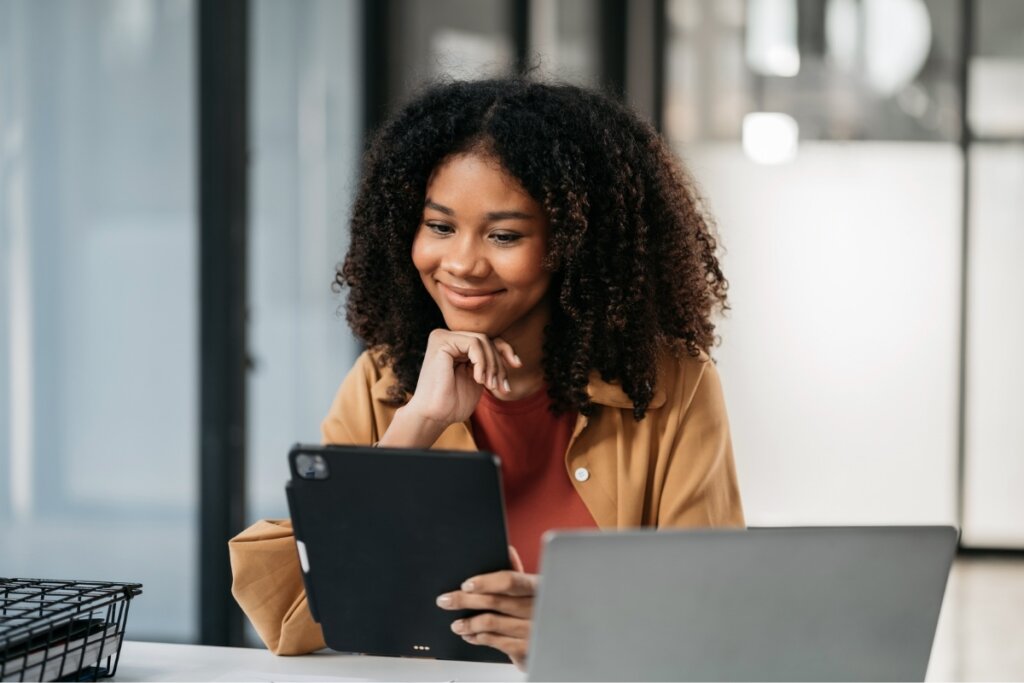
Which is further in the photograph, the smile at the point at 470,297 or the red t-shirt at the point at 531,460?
the red t-shirt at the point at 531,460

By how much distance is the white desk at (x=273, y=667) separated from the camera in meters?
1.33

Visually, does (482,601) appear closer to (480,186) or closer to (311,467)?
(311,467)

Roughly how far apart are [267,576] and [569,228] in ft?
1.87

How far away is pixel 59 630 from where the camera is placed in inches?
48.1

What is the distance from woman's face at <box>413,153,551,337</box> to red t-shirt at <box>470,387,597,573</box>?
0.19 m

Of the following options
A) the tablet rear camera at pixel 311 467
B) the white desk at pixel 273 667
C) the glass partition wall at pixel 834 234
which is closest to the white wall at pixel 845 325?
the glass partition wall at pixel 834 234

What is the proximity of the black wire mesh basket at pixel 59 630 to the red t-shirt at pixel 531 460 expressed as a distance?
54cm

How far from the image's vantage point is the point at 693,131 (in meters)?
5.76

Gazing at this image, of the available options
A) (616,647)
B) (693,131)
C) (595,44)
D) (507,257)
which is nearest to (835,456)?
(693,131)

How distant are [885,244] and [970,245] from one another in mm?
364

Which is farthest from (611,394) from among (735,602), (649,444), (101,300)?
(101,300)

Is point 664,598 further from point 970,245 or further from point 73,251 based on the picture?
point 970,245

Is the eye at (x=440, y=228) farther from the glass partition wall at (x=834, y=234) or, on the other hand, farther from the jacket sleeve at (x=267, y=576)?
the glass partition wall at (x=834, y=234)

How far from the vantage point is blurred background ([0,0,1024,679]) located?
2.65 m
